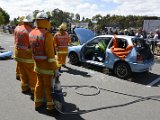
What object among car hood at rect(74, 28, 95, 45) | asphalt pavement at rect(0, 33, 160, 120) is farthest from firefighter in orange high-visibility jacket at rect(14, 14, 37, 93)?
car hood at rect(74, 28, 95, 45)

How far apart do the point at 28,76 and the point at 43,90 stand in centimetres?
122

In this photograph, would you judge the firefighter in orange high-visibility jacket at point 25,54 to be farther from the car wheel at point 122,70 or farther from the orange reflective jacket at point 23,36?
the car wheel at point 122,70

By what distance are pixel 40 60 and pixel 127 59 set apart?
4.43 metres

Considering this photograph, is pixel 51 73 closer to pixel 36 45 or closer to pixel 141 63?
pixel 36 45

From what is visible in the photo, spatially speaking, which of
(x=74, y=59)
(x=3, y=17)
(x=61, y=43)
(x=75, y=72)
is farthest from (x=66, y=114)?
(x=3, y=17)

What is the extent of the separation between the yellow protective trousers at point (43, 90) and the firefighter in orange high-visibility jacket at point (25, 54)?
3.41 feet

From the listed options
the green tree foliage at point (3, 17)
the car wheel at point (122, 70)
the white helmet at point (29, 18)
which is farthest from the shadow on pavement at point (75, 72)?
the green tree foliage at point (3, 17)

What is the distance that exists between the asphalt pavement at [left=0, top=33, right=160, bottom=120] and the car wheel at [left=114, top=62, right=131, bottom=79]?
8.6 inches

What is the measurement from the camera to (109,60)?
1038 centimetres

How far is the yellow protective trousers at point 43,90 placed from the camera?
602 centimetres

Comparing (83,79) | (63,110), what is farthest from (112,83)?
(63,110)

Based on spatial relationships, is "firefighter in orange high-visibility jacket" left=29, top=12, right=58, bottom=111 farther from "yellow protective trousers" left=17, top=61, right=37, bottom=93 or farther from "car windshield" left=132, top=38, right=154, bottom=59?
"car windshield" left=132, top=38, right=154, bottom=59

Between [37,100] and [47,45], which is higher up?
[47,45]

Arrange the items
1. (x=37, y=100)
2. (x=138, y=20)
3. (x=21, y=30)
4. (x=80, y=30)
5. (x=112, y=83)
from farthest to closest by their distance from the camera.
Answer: (x=138, y=20) → (x=80, y=30) → (x=112, y=83) → (x=21, y=30) → (x=37, y=100)
